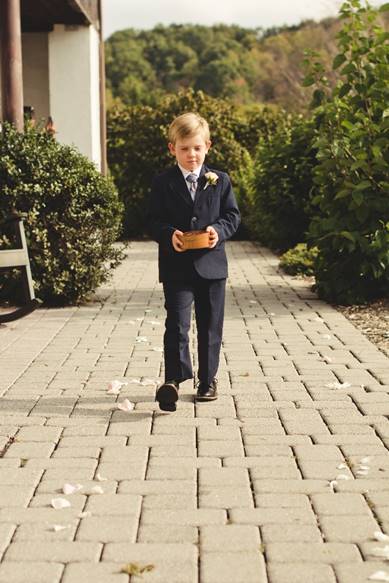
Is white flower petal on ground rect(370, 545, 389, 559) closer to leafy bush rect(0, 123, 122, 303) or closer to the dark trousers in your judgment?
the dark trousers

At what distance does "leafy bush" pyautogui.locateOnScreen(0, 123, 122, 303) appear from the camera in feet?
28.9

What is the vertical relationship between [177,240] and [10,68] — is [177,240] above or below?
below

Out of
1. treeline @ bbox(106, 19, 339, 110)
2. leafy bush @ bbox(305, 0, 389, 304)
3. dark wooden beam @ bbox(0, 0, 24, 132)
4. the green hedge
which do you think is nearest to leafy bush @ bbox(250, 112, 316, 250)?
the green hedge

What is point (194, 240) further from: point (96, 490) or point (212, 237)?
point (96, 490)

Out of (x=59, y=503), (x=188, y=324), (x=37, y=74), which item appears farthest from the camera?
(x=37, y=74)

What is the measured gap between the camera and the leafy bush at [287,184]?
14.8 metres

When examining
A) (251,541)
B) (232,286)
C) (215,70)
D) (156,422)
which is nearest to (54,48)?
(232,286)

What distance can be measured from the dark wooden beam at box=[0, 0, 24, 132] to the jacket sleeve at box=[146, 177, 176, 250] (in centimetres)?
436

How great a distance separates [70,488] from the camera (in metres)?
3.94

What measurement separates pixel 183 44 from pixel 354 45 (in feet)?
175

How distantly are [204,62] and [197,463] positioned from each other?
5768cm

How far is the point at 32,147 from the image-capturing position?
351 inches

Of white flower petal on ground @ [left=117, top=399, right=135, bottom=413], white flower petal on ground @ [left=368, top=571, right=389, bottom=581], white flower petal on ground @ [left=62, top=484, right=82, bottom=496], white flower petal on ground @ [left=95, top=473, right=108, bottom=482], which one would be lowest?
white flower petal on ground @ [left=117, top=399, right=135, bottom=413]

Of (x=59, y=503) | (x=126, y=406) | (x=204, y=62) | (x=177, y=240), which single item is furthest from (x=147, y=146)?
(x=204, y=62)
